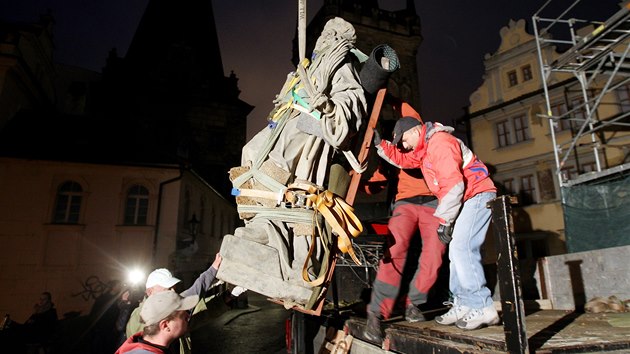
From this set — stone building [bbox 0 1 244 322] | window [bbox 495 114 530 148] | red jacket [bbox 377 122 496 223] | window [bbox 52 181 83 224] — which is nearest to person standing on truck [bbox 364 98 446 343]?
red jacket [bbox 377 122 496 223]

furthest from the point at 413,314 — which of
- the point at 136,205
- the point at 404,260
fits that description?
the point at 136,205

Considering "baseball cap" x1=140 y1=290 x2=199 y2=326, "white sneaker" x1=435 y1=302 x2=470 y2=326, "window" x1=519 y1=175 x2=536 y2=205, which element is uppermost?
"window" x1=519 y1=175 x2=536 y2=205

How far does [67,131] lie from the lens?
17062mm

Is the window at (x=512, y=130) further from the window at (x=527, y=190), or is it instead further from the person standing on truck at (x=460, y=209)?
the person standing on truck at (x=460, y=209)

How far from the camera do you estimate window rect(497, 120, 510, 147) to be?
63.6 feet

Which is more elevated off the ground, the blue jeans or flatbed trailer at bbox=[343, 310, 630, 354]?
the blue jeans

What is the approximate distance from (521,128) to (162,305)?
2053cm

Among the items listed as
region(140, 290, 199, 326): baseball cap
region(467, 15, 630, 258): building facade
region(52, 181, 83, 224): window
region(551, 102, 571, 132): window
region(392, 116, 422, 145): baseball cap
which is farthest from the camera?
region(551, 102, 571, 132): window

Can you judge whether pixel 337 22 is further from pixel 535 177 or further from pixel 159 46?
pixel 159 46

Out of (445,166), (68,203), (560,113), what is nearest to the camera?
(445,166)

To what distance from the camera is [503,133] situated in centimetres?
1959

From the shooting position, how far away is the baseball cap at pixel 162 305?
2.32 m

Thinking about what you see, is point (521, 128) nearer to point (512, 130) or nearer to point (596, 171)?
point (512, 130)

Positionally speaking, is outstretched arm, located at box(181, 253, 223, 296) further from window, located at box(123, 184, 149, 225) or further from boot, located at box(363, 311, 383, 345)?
window, located at box(123, 184, 149, 225)
